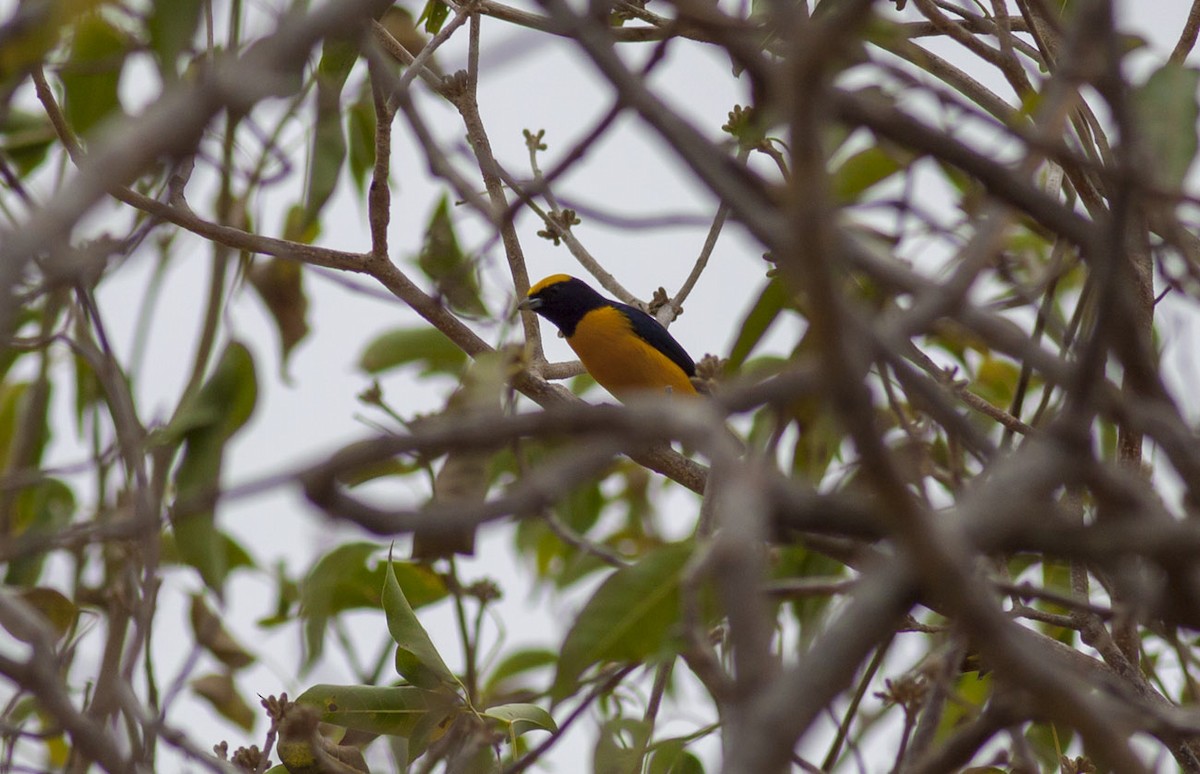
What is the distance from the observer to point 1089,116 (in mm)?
3355

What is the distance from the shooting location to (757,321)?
347 cm

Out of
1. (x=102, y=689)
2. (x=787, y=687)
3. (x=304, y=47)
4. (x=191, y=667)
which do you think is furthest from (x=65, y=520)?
(x=787, y=687)

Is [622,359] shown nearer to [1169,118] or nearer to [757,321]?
[757,321]

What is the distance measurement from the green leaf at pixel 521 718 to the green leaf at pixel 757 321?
1.01 meters

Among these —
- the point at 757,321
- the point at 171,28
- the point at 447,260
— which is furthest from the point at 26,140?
the point at 757,321

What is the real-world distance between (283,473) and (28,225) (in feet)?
1.17

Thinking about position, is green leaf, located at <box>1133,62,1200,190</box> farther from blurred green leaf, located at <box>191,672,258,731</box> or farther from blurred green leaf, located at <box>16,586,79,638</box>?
blurred green leaf, located at <box>191,672,258,731</box>

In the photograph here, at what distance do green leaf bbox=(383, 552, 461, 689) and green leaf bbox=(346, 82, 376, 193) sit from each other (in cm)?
233

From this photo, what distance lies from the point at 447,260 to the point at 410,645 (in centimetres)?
150

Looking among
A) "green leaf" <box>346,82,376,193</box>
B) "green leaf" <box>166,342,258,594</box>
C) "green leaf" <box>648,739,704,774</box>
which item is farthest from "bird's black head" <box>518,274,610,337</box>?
"green leaf" <box>648,739,704,774</box>

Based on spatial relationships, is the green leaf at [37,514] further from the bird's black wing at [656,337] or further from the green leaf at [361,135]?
the bird's black wing at [656,337]

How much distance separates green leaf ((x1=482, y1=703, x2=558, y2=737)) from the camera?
3.04 metres

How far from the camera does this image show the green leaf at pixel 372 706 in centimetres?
314

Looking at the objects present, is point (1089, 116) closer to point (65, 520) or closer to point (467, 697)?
point (467, 697)
